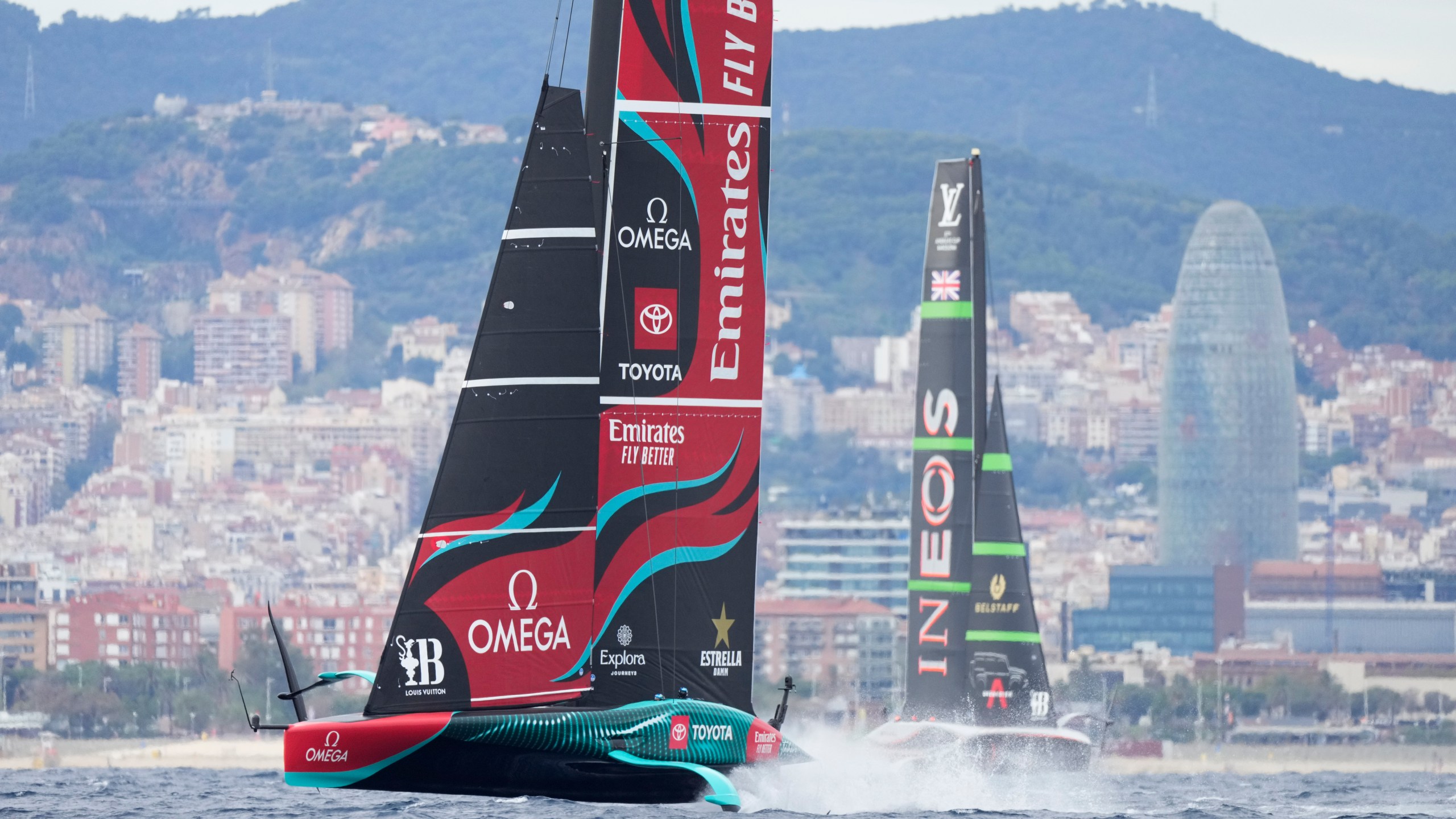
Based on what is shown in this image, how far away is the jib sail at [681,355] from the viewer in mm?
14281

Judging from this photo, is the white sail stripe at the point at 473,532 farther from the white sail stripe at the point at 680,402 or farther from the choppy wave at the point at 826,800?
the choppy wave at the point at 826,800

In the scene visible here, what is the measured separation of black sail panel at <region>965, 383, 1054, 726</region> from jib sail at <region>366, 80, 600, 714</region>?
9.57m

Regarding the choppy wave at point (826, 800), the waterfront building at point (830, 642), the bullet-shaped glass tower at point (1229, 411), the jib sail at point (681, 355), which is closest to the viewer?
the jib sail at point (681, 355)

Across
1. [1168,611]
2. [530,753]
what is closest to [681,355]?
[530,753]

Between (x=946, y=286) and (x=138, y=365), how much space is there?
404 ft

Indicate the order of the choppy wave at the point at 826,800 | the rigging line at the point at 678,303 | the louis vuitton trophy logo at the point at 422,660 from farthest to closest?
the choppy wave at the point at 826,800
the rigging line at the point at 678,303
the louis vuitton trophy logo at the point at 422,660

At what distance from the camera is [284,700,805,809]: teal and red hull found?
13039 millimetres

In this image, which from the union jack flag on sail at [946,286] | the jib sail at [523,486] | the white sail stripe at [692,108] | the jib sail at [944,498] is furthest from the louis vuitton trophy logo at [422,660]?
the union jack flag on sail at [946,286]

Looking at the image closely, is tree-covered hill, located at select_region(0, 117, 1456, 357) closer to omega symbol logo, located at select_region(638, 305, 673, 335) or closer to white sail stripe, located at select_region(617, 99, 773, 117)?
white sail stripe, located at select_region(617, 99, 773, 117)

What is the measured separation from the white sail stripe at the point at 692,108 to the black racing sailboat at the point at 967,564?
327 inches

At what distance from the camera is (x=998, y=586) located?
2286cm

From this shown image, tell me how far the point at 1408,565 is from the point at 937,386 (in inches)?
2945

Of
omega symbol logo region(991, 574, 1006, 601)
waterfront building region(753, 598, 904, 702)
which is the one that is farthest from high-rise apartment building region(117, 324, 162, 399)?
omega symbol logo region(991, 574, 1006, 601)

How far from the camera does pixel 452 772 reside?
43.1ft
